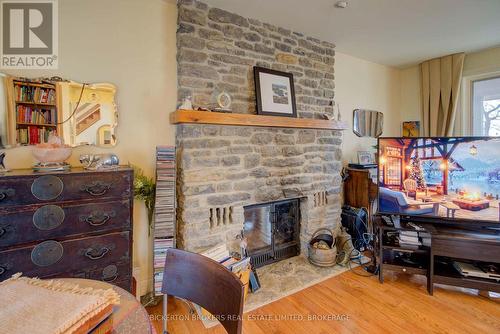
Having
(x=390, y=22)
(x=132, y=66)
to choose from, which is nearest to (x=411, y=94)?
(x=390, y=22)

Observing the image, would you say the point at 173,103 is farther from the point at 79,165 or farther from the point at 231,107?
the point at 79,165

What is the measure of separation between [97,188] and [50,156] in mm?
339

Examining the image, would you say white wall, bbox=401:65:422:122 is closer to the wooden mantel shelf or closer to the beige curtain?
the beige curtain

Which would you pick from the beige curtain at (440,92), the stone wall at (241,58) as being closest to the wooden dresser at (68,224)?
the stone wall at (241,58)

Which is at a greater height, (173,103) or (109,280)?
(173,103)

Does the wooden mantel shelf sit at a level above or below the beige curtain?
below

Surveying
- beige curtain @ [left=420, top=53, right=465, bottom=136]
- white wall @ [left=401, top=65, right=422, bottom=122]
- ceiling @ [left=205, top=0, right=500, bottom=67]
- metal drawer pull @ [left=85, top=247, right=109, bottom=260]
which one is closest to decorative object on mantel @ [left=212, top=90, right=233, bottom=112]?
ceiling @ [left=205, top=0, right=500, bottom=67]

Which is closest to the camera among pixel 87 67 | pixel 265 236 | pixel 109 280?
pixel 109 280

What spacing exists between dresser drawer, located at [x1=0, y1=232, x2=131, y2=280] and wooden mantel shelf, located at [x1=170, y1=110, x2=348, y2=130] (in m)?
0.96

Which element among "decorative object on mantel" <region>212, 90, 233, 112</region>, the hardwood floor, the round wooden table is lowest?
the hardwood floor

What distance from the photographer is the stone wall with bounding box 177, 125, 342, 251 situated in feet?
6.65

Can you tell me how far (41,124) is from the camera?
1623 mm

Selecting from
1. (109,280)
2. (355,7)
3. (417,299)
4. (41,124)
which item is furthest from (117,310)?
(355,7)

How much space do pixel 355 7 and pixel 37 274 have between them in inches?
119
